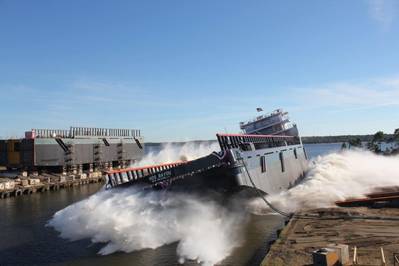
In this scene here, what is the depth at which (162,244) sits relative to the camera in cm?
1641

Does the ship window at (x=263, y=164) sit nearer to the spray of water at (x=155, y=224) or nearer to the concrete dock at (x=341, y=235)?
the spray of water at (x=155, y=224)

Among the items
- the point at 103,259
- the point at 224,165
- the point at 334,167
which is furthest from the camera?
the point at 334,167

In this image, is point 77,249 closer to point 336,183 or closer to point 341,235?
point 341,235

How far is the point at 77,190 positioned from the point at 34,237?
25652mm

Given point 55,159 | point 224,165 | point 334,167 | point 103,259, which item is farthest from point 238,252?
point 55,159

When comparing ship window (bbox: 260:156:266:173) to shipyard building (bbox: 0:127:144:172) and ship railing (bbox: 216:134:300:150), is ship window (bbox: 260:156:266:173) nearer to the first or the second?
ship railing (bbox: 216:134:300:150)

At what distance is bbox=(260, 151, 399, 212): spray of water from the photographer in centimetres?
2216

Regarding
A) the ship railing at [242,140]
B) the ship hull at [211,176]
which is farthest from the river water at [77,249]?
the ship railing at [242,140]

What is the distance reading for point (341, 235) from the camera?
1327cm

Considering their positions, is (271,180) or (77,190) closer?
(271,180)

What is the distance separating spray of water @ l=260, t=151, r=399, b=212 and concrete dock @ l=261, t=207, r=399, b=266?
367 cm

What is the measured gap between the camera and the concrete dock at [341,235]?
11.0 m

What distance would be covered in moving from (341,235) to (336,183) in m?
16.4

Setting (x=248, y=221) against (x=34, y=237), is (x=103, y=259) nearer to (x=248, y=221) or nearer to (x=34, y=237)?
(x=34, y=237)
